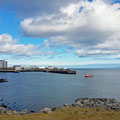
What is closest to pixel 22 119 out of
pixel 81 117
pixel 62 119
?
pixel 62 119

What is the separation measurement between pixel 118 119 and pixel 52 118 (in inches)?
287

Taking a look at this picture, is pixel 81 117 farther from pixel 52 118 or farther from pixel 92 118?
pixel 52 118

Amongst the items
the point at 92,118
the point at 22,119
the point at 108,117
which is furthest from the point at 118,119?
the point at 22,119

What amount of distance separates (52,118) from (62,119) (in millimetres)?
1207

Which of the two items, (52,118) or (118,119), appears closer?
Answer: (118,119)

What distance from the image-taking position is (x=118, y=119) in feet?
51.5

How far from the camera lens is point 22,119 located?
628 inches

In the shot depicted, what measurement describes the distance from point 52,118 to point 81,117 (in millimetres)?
3334

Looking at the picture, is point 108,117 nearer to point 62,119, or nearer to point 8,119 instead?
point 62,119

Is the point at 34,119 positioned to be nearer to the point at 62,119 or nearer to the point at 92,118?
the point at 62,119

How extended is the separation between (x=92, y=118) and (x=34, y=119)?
642cm

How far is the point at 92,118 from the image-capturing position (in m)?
16.2

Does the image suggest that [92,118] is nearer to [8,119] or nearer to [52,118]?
[52,118]

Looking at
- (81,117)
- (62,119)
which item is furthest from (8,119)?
(81,117)
